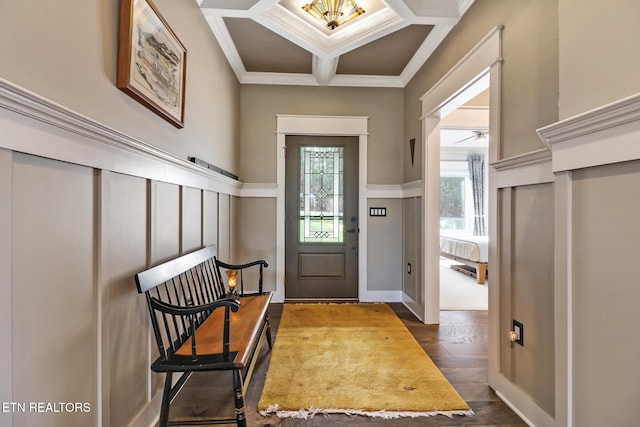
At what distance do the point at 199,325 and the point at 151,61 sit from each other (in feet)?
4.95

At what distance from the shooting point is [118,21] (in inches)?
48.3

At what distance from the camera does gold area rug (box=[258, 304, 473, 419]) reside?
1675 millimetres

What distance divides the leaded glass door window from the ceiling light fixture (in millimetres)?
1486

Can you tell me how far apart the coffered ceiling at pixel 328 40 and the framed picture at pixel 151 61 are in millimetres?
834

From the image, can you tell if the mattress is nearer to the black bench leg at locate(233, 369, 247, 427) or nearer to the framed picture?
the black bench leg at locate(233, 369, 247, 427)

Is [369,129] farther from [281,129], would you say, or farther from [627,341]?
[627,341]

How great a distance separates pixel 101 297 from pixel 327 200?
280 cm

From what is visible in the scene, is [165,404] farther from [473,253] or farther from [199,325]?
[473,253]

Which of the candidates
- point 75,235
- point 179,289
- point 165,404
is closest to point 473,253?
point 179,289

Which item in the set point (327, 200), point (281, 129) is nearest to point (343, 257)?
point (327, 200)

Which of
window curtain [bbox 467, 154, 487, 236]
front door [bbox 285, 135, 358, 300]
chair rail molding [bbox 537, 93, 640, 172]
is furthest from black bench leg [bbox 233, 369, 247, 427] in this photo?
window curtain [bbox 467, 154, 487, 236]

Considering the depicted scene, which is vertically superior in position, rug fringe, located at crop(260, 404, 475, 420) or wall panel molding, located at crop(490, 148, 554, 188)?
wall panel molding, located at crop(490, 148, 554, 188)

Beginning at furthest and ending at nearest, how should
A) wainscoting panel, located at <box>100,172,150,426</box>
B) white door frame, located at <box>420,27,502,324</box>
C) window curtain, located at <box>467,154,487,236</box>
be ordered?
1. window curtain, located at <box>467,154,487,236</box>
2. white door frame, located at <box>420,27,502,324</box>
3. wainscoting panel, located at <box>100,172,150,426</box>

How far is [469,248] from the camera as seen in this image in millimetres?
4887
